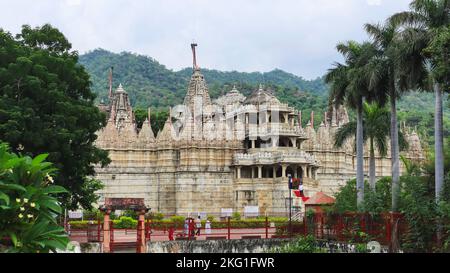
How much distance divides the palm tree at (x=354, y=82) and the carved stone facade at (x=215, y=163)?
19.5m

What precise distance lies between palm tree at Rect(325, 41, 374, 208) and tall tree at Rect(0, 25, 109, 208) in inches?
506

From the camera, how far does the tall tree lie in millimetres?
29422

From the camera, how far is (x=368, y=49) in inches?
1308

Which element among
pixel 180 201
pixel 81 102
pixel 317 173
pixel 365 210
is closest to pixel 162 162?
pixel 180 201

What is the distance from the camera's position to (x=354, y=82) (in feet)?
109

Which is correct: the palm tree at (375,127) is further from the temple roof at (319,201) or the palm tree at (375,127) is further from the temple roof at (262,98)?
the temple roof at (262,98)

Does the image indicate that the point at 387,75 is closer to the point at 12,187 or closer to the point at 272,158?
the point at 12,187

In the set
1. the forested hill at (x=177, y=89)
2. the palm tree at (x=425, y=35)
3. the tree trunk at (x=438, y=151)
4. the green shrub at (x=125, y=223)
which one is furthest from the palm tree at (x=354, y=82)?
the forested hill at (x=177, y=89)

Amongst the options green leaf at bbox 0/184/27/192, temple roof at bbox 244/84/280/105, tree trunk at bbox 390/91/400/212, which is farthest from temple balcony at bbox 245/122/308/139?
green leaf at bbox 0/184/27/192

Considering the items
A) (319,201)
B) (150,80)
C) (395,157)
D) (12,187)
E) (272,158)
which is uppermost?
(150,80)

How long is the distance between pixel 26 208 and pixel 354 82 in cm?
2231

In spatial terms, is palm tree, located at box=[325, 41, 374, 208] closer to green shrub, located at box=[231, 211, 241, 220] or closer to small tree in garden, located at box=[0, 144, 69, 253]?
green shrub, located at box=[231, 211, 241, 220]

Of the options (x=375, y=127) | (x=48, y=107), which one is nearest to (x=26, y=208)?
(x=48, y=107)
